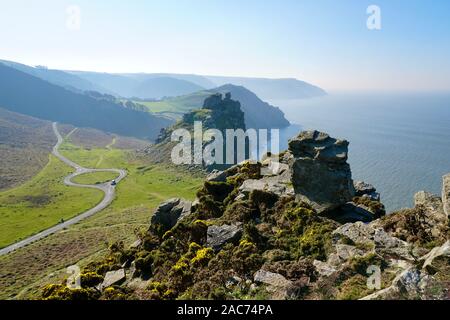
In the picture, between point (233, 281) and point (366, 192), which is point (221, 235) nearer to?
point (233, 281)

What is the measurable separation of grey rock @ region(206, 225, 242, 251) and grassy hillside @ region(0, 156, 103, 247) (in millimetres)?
83372

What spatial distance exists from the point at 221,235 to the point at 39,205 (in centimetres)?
12323

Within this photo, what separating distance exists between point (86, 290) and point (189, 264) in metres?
7.34

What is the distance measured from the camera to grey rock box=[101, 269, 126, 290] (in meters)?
29.4

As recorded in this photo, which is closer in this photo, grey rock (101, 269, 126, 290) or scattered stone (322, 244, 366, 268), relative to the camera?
scattered stone (322, 244, 366, 268)

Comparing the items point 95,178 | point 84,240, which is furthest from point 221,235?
point 95,178

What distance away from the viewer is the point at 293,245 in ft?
83.1

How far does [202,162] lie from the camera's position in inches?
7131

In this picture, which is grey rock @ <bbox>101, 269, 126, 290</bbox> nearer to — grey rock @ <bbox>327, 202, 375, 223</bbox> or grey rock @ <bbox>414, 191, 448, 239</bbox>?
grey rock @ <bbox>327, 202, 375, 223</bbox>

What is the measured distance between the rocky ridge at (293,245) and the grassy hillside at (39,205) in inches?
3067

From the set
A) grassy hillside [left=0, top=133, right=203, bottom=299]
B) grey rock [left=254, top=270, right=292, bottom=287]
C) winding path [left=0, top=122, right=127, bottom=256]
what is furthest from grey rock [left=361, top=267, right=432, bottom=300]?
winding path [left=0, top=122, right=127, bottom=256]

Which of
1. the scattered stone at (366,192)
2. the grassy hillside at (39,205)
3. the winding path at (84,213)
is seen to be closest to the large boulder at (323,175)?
the scattered stone at (366,192)
